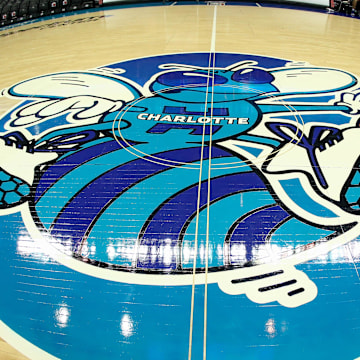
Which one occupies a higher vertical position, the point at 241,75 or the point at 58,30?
the point at 58,30

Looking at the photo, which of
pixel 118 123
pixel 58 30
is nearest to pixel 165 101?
pixel 118 123

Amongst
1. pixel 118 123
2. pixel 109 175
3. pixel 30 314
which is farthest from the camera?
pixel 118 123

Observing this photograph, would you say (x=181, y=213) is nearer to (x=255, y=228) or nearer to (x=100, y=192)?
(x=255, y=228)

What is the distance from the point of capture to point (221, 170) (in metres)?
2.25

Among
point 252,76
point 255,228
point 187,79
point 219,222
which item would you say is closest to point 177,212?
point 219,222

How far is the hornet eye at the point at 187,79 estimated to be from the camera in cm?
363

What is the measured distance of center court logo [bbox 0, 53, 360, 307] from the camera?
166cm

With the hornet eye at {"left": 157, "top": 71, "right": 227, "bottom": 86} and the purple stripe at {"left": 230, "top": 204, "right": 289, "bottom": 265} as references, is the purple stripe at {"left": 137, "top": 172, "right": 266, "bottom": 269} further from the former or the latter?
the hornet eye at {"left": 157, "top": 71, "right": 227, "bottom": 86}

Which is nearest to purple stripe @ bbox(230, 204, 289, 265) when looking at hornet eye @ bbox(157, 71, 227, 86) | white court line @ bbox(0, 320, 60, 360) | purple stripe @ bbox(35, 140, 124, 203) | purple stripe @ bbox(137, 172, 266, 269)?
purple stripe @ bbox(137, 172, 266, 269)

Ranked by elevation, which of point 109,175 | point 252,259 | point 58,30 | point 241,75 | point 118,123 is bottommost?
point 252,259

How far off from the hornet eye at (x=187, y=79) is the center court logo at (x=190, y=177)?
32 mm

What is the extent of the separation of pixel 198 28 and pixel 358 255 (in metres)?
5.48

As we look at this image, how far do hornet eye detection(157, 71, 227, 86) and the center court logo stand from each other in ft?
0.10

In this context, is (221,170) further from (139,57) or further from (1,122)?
(139,57)
